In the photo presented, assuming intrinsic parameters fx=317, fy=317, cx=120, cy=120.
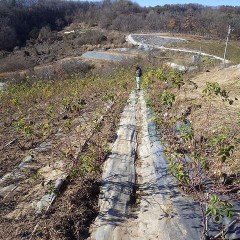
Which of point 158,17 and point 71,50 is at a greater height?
point 158,17

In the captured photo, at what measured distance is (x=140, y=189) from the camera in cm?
438

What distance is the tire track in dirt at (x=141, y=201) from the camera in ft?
11.3

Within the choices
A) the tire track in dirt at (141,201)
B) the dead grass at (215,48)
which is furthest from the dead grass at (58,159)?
the dead grass at (215,48)

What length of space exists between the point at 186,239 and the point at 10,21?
194 ft

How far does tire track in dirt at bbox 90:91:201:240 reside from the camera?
3438 mm

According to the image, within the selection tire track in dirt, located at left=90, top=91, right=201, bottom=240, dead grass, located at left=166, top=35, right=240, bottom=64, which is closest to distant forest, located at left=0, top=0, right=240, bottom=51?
dead grass, located at left=166, top=35, right=240, bottom=64

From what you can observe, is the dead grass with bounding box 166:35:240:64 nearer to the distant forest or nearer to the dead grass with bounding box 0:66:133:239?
the distant forest

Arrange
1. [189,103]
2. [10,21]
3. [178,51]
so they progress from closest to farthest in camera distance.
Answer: [189,103], [178,51], [10,21]

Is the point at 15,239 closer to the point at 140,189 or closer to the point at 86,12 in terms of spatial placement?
the point at 140,189

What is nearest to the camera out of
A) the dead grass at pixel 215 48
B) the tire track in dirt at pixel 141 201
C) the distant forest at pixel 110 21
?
the tire track in dirt at pixel 141 201

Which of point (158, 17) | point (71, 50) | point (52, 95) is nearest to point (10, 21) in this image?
point (71, 50)

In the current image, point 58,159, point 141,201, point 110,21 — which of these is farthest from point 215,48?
point 110,21

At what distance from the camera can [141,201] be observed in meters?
4.06

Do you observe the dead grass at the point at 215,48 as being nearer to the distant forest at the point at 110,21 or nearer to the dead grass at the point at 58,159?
the distant forest at the point at 110,21
